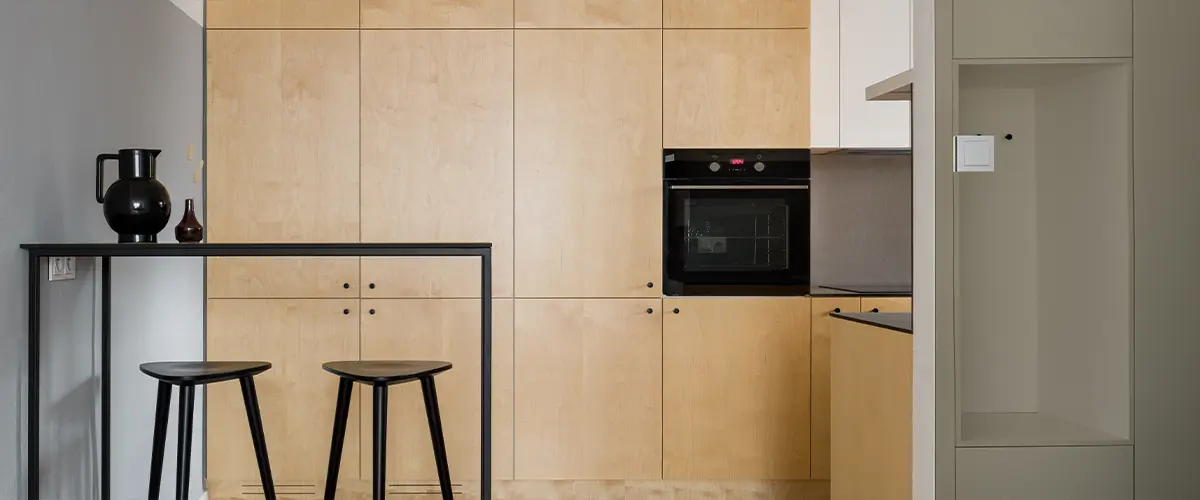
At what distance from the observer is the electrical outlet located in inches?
95.7

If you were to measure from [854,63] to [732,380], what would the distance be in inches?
55.8

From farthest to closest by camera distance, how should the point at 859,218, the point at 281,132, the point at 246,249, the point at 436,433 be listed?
the point at 859,218
the point at 281,132
the point at 436,433
the point at 246,249

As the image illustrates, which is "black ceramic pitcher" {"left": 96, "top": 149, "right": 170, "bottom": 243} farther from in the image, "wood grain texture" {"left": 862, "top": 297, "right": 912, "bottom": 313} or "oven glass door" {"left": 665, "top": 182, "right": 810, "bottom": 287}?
"wood grain texture" {"left": 862, "top": 297, "right": 912, "bottom": 313}

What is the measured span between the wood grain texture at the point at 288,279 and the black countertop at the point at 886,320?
1.94 metres

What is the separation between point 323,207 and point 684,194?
1485 millimetres

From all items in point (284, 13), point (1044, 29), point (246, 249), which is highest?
point (284, 13)

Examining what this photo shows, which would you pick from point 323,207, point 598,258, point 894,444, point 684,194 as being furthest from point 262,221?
point 894,444

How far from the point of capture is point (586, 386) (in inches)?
137

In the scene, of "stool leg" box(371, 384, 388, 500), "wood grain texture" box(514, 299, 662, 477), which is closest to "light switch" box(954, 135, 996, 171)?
"wood grain texture" box(514, 299, 662, 477)

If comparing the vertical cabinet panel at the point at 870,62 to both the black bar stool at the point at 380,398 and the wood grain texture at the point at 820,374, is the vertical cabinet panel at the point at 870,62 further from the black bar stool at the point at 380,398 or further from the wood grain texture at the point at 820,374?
the black bar stool at the point at 380,398

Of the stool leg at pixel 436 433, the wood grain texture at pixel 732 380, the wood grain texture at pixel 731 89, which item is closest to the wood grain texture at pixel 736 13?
the wood grain texture at pixel 731 89

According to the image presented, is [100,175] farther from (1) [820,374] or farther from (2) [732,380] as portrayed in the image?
(1) [820,374]

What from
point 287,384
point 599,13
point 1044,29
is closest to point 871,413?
point 1044,29

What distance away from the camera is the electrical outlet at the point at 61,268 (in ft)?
7.98
